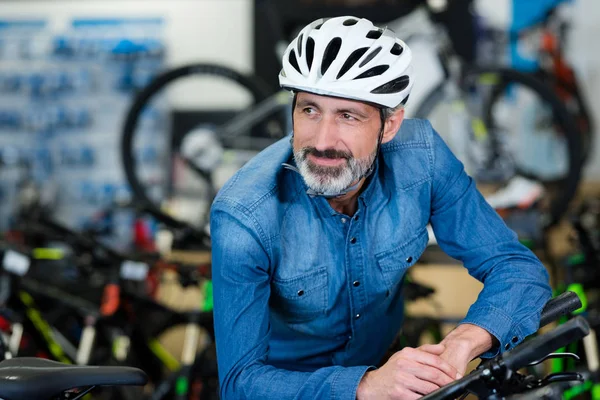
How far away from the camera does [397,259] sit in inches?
69.8

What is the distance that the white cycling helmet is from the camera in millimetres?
1631

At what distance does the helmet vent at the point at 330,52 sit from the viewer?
1646mm

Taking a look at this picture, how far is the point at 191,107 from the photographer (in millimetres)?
5559

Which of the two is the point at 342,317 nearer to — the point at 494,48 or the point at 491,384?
the point at 491,384

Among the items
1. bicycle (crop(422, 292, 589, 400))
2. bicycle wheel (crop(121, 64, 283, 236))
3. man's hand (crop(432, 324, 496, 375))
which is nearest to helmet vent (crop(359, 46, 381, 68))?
man's hand (crop(432, 324, 496, 375))

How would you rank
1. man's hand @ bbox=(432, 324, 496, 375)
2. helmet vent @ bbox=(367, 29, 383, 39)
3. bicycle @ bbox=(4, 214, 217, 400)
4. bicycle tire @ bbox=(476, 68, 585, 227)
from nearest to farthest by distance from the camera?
man's hand @ bbox=(432, 324, 496, 375) < helmet vent @ bbox=(367, 29, 383, 39) < bicycle @ bbox=(4, 214, 217, 400) < bicycle tire @ bbox=(476, 68, 585, 227)

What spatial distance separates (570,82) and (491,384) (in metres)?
4.36

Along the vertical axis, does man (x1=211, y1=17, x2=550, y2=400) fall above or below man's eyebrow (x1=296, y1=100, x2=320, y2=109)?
below

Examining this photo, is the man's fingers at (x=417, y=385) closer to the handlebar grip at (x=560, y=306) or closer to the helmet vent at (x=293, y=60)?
the handlebar grip at (x=560, y=306)

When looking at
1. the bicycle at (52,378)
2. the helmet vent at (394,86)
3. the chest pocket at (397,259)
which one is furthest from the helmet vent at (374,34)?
the bicycle at (52,378)

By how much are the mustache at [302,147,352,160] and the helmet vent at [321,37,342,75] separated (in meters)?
0.15

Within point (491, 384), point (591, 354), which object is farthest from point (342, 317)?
point (591, 354)

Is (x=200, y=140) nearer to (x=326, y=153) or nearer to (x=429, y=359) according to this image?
(x=326, y=153)

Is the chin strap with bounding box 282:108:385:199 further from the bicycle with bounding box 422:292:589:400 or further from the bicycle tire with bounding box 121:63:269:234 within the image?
the bicycle tire with bounding box 121:63:269:234
